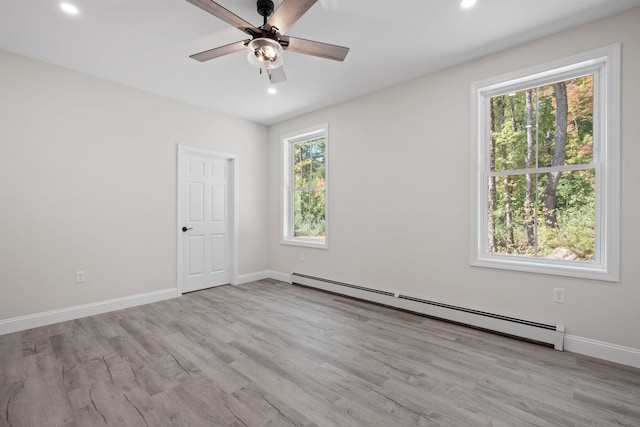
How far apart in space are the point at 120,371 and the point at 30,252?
6.10ft

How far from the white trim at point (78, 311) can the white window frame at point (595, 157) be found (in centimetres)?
392

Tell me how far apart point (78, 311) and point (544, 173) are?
16.7ft

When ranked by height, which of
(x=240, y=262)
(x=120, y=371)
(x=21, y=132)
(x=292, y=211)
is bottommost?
(x=120, y=371)

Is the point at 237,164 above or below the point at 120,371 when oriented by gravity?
above

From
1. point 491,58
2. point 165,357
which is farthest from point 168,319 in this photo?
point 491,58

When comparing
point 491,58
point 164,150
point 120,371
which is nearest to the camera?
point 120,371

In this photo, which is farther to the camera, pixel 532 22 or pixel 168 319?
pixel 168 319

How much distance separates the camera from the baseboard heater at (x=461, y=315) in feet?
8.14

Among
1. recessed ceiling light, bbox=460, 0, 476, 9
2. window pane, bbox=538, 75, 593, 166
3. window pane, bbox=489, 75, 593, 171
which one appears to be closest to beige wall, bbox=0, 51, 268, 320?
recessed ceiling light, bbox=460, 0, 476, 9

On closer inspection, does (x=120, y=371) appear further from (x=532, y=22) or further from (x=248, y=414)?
(x=532, y=22)

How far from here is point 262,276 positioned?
509 cm

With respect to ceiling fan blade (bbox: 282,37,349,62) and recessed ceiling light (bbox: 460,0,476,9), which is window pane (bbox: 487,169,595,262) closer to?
recessed ceiling light (bbox: 460,0,476,9)

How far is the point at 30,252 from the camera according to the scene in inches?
115

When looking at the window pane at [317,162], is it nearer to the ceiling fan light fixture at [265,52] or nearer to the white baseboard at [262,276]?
the white baseboard at [262,276]
